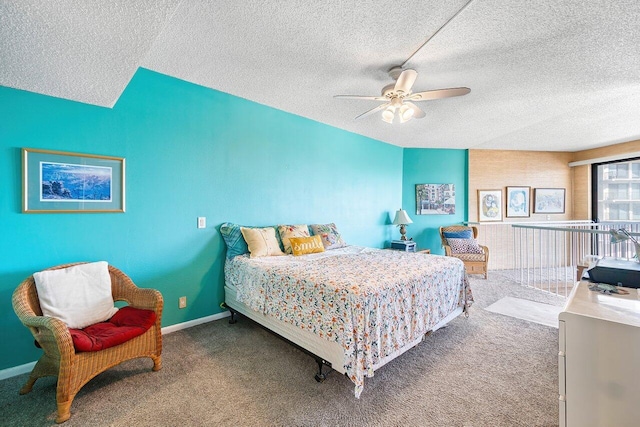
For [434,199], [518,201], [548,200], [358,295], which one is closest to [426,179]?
[434,199]

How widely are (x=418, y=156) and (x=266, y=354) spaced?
4905mm

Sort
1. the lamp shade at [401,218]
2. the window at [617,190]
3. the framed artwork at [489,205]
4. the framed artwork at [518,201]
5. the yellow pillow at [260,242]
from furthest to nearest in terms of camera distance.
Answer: the framed artwork at [518,201] < the framed artwork at [489,205] < the window at [617,190] < the lamp shade at [401,218] < the yellow pillow at [260,242]

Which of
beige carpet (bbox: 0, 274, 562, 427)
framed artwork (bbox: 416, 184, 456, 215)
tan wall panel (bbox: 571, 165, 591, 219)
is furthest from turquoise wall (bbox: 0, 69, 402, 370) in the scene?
tan wall panel (bbox: 571, 165, 591, 219)

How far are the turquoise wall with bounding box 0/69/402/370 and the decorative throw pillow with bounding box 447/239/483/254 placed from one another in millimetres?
2544

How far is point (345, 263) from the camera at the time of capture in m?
2.66

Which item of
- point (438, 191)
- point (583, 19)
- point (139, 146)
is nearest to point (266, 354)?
point (139, 146)

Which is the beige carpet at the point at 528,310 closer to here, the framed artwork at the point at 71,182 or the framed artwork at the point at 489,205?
the framed artwork at the point at 489,205

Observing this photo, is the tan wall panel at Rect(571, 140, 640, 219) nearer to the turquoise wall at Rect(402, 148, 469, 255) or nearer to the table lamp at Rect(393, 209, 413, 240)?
the turquoise wall at Rect(402, 148, 469, 255)

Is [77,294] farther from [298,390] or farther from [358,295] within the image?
[358,295]

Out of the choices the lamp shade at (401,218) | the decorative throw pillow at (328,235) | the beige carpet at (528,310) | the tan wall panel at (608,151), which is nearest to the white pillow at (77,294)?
the decorative throw pillow at (328,235)

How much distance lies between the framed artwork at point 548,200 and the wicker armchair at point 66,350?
7420mm

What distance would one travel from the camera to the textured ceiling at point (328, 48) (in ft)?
5.43

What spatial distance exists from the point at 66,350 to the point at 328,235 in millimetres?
2741

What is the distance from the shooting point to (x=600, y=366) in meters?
1.15
